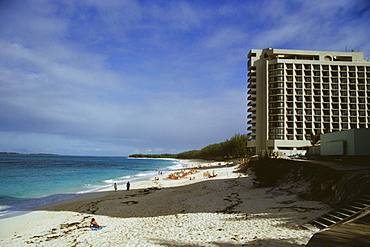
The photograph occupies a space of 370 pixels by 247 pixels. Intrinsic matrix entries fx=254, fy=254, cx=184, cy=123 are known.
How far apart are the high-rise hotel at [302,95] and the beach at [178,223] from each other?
1921 inches

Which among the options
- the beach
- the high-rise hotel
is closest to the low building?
the beach

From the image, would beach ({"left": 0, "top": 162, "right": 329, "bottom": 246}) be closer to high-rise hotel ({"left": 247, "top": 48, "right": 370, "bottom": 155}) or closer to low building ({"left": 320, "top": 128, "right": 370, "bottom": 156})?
low building ({"left": 320, "top": 128, "right": 370, "bottom": 156})

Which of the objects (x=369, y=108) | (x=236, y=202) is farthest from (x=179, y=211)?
(x=369, y=108)

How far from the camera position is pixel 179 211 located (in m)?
15.4

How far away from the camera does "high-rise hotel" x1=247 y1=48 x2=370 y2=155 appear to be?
64.1 metres

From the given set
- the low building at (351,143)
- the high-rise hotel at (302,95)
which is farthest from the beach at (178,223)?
the high-rise hotel at (302,95)

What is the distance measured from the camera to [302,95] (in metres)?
65.2

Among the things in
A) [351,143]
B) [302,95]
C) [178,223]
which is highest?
[302,95]

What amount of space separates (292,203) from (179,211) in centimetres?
647

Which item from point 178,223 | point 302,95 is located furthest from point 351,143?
point 302,95

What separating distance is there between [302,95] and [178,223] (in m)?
62.0

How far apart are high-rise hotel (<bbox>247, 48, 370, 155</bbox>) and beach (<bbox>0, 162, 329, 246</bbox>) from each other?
160 feet

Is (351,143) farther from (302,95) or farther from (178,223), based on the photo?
(302,95)

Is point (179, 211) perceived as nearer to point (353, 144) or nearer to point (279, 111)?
point (353, 144)
